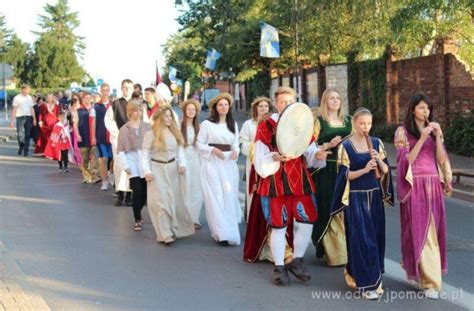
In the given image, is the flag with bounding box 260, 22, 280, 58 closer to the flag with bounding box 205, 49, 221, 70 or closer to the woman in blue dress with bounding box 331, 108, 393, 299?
the flag with bounding box 205, 49, 221, 70

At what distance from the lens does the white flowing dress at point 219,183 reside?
804 cm

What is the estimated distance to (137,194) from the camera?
905 cm

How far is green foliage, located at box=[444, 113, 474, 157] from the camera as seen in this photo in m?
16.9

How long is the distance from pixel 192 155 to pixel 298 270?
3353mm

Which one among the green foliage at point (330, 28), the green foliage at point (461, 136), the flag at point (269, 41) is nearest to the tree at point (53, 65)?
the green foliage at point (330, 28)

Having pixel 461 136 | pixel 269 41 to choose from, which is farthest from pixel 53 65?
pixel 461 136

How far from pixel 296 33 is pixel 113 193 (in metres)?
13.4

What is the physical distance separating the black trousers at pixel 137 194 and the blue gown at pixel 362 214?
12.3ft

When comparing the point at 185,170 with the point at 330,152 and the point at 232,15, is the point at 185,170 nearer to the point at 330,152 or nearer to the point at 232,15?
the point at 330,152

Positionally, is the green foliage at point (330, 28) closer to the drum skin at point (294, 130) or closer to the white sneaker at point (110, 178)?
the white sneaker at point (110, 178)

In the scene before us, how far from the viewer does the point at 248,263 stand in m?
7.13

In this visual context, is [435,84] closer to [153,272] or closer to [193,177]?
[193,177]

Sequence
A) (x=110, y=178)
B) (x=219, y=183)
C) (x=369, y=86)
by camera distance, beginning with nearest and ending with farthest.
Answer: (x=219, y=183) → (x=110, y=178) → (x=369, y=86)

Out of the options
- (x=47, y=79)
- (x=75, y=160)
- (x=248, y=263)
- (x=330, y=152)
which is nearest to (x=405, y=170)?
(x=330, y=152)
